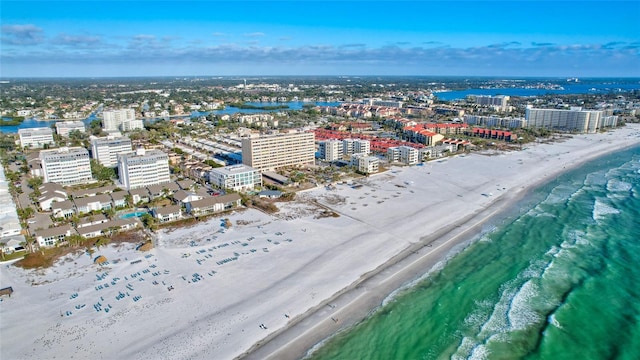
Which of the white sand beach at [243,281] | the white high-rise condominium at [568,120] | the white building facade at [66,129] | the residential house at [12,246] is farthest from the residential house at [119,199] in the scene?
the white high-rise condominium at [568,120]

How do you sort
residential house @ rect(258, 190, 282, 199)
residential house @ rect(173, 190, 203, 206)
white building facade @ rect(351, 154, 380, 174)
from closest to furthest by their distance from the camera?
residential house @ rect(173, 190, 203, 206) → residential house @ rect(258, 190, 282, 199) → white building facade @ rect(351, 154, 380, 174)

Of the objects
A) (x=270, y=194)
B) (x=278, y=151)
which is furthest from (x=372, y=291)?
(x=278, y=151)

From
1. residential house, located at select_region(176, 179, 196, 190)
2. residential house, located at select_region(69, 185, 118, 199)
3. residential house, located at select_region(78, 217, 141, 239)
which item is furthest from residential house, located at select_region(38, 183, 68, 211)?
residential house, located at select_region(176, 179, 196, 190)

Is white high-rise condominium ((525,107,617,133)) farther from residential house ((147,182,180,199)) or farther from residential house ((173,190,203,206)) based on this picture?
residential house ((147,182,180,199))

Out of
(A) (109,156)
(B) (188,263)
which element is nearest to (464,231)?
(B) (188,263)

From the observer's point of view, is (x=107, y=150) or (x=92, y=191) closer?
(x=92, y=191)

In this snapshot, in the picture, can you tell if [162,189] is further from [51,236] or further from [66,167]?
[66,167]

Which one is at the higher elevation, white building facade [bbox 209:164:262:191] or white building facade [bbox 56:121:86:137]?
white building facade [bbox 56:121:86:137]
